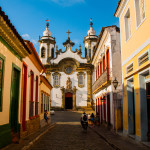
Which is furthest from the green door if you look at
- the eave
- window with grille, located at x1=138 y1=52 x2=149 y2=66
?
window with grille, located at x1=138 y1=52 x2=149 y2=66

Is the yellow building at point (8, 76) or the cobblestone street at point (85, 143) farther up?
the yellow building at point (8, 76)

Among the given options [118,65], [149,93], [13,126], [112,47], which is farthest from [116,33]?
[13,126]

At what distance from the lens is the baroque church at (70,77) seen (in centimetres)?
4088

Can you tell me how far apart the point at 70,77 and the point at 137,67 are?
33000mm

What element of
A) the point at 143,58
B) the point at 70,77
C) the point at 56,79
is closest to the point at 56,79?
the point at 56,79

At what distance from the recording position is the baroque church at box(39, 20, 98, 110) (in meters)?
40.9

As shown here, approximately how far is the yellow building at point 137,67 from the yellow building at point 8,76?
471 cm

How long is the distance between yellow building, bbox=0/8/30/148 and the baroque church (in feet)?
102

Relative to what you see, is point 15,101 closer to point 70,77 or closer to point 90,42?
point 70,77

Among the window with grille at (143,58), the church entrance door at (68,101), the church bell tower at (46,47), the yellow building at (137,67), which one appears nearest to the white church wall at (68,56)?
the church bell tower at (46,47)

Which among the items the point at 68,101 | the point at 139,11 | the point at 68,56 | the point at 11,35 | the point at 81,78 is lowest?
the point at 68,101

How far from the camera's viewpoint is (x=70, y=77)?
4178cm

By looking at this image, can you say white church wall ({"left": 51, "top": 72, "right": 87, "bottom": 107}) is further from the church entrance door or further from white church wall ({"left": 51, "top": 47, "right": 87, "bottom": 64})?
white church wall ({"left": 51, "top": 47, "right": 87, "bottom": 64})

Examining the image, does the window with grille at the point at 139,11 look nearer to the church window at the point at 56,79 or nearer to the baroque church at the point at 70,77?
the baroque church at the point at 70,77
